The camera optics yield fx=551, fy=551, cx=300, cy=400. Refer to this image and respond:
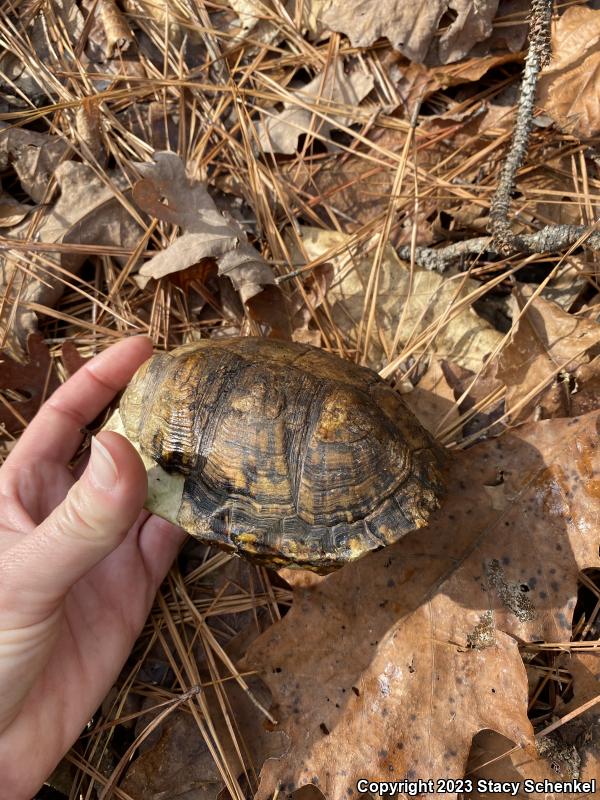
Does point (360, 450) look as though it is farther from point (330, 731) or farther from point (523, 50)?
point (523, 50)

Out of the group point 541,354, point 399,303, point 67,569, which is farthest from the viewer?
point 399,303

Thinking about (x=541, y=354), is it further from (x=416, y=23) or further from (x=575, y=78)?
(x=416, y=23)

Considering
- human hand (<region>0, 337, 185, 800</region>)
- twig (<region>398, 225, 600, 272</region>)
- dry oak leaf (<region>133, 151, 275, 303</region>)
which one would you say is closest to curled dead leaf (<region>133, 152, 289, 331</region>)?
dry oak leaf (<region>133, 151, 275, 303</region>)

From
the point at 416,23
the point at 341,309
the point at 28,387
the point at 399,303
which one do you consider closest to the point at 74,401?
the point at 28,387

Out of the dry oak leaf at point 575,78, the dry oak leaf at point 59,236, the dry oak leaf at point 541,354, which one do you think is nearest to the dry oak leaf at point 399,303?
the dry oak leaf at point 541,354

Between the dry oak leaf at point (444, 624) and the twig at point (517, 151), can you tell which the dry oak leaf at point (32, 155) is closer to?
the twig at point (517, 151)

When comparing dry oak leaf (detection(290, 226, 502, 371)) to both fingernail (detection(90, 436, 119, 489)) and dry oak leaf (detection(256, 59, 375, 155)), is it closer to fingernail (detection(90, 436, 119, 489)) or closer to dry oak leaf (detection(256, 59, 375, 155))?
dry oak leaf (detection(256, 59, 375, 155))
